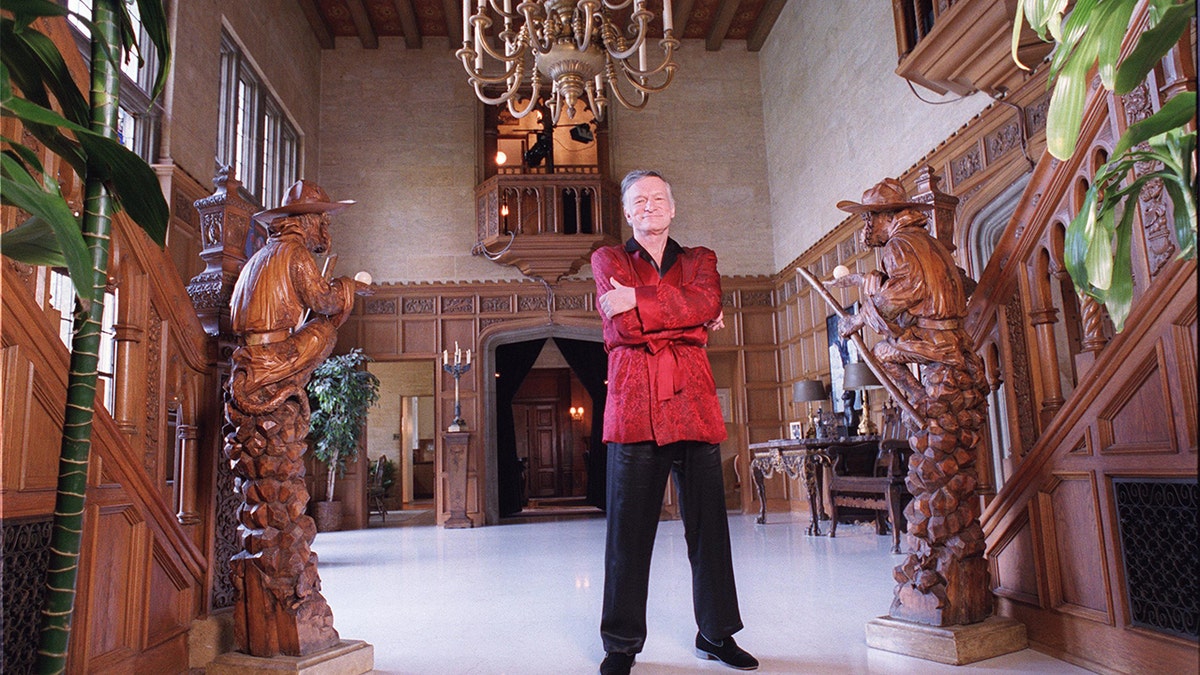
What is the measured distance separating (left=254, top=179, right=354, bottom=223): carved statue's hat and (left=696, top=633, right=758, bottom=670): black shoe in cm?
182

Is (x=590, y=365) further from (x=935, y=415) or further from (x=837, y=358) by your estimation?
(x=935, y=415)

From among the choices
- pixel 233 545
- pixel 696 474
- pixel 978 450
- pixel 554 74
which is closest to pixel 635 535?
pixel 696 474

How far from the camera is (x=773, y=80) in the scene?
35.7ft

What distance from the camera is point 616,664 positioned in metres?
2.28

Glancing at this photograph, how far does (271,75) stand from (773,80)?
6581mm

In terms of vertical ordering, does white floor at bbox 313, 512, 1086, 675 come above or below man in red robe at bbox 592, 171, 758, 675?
below

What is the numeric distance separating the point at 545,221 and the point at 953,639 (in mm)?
8539

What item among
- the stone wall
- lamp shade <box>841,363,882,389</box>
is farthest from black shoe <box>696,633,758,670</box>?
the stone wall

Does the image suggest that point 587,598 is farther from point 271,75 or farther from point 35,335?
point 271,75

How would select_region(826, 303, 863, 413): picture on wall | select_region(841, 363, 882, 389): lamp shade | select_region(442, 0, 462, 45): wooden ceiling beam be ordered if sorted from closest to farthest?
select_region(841, 363, 882, 389): lamp shade < select_region(826, 303, 863, 413): picture on wall < select_region(442, 0, 462, 45): wooden ceiling beam

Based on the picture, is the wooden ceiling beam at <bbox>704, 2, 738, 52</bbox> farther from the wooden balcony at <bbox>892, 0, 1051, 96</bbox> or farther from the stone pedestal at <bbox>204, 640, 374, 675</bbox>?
the stone pedestal at <bbox>204, 640, 374, 675</bbox>

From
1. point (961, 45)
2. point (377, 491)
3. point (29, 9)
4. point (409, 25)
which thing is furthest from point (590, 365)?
point (29, 9)

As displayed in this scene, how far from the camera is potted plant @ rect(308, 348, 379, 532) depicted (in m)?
9.42

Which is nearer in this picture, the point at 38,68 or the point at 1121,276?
the point at 38,68
